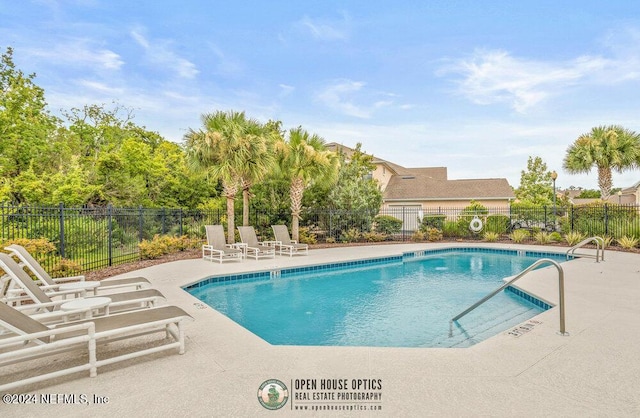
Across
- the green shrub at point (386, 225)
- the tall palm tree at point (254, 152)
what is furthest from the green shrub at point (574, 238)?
the tall palm tree at point (254, 152)

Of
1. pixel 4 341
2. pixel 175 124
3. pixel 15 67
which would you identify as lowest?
pixel 4 341

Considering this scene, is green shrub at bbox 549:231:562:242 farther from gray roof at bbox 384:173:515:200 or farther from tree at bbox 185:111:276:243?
tree at bbox 185:111:276:243

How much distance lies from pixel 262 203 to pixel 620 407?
14539 millimetres

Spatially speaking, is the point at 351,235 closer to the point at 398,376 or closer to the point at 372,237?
the point at 372,237

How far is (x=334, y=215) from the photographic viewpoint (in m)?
17.2

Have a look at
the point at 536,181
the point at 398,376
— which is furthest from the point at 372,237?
the point at 536,181

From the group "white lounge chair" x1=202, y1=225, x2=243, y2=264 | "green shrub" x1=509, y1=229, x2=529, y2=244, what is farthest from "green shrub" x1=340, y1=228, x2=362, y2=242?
"green shrub" x1=509, y1=229, x2=529, y2=244

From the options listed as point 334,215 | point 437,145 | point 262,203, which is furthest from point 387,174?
point 262,203

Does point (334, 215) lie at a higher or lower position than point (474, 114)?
lower

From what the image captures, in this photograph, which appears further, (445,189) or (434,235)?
(445,189)

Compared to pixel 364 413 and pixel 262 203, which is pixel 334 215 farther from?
pixel 364 413

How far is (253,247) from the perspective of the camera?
11.7 m

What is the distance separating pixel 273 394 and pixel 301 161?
1200cm

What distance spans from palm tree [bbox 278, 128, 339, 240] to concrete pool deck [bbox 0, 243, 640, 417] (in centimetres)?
1007
